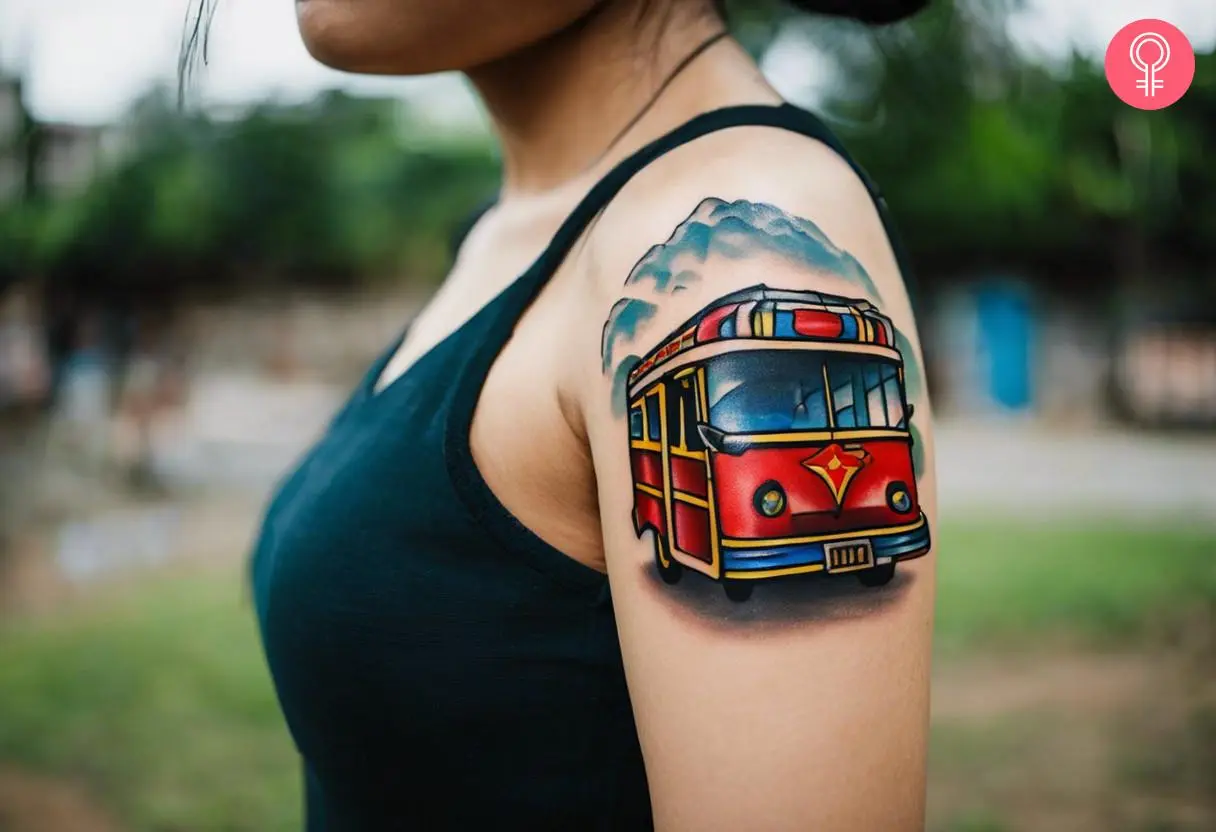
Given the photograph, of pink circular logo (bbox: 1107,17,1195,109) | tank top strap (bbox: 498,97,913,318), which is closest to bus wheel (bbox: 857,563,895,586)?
→ tank top strap (bbox: 498,97,913,318)

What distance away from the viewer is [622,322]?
86 cm

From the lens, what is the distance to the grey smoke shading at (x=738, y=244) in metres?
0.84

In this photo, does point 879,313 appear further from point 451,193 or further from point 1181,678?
point 451,193

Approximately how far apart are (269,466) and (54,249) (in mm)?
3178

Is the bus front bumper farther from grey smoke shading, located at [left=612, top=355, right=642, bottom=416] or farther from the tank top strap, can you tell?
the tank top strap

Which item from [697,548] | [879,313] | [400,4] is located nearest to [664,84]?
[400,4]

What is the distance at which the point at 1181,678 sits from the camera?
209 inches

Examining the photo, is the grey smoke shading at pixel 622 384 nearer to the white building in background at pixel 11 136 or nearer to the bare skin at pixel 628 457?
the bare skin at pixel 628 457

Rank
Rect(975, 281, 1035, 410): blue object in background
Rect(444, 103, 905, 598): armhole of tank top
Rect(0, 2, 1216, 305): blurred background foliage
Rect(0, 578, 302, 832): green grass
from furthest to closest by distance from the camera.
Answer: Rect(975, 281, 1035, 410): blue object in background → Rect(0, 2, 1216, 305): blurred background foliage → Rect(0, 578, 302, 832): green grass → Rect(444, 103, 905, 598): armhole of tank top

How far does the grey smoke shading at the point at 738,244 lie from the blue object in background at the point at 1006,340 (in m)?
14.8

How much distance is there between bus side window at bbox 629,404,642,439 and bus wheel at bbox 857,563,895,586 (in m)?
0.21

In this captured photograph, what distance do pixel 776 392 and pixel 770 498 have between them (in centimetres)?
8

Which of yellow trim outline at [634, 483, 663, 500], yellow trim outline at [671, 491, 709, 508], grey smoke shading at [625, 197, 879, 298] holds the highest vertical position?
grey smoke shading at [625, 197, 879, 298]

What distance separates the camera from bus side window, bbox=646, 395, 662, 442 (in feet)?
2.72
